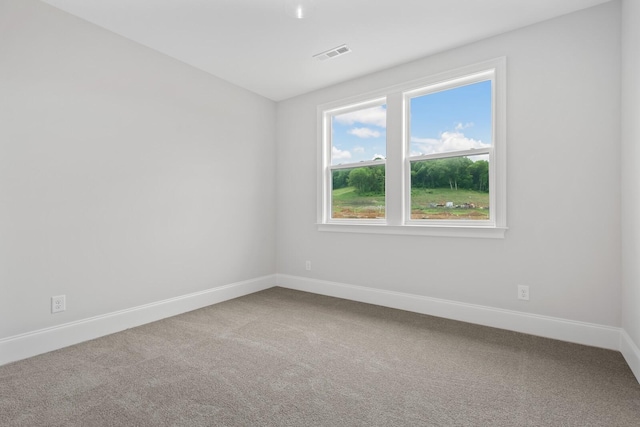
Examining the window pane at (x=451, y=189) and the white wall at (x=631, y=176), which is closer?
the white wall at (x=631, y=176)

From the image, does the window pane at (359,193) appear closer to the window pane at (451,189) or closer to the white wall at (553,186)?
the window pane at (451,189)

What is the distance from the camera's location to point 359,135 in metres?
3.86

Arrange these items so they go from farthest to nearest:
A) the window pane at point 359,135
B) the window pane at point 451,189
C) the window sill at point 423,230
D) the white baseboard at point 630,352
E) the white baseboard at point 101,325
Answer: the window pane at point 359,135 < the window pane at point 451,189 < the window sill at point 423,230 < the white baseboard at point 101,325 < the white baseboard at point 630,352

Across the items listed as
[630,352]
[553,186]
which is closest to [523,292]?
[630,352]

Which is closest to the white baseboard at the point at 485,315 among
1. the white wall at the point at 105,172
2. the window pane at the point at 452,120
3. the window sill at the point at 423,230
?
the window sill at the point at 423,230

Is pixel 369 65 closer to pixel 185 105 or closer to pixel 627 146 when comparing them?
pixel 185 105

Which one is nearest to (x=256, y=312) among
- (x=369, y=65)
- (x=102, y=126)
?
(x=102, y=126)

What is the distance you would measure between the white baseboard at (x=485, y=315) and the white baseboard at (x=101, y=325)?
1.26 meters

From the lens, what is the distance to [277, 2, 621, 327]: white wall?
235cm

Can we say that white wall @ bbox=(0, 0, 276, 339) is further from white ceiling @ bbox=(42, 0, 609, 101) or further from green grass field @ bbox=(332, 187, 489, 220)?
green grass field @ bbox=(332, 187, 489, 220)

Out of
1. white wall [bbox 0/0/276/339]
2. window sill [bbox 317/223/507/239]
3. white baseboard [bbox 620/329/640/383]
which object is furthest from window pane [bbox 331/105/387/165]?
white baseboard [bbox 620/329/640/383]

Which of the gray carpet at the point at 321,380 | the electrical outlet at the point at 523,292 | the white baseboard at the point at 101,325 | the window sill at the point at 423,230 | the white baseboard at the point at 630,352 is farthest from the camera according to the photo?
the window sill at the point at 423,230

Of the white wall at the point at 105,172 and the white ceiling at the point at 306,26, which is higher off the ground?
the white ceiling at the point at 306,26

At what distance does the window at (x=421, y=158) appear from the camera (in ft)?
9.50
